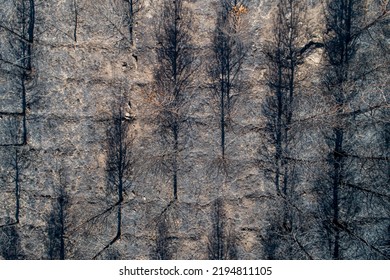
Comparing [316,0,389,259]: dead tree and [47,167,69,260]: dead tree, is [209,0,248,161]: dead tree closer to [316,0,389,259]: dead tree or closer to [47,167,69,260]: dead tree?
[316,0,389,259]: dead tree

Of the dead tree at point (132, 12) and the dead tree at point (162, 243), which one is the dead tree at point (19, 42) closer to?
the dead tree at point (132, 12)

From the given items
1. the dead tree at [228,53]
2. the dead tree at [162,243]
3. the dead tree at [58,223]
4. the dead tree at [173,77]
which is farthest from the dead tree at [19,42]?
the dead tree at [162,243]

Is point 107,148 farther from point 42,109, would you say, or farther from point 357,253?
point 357,253

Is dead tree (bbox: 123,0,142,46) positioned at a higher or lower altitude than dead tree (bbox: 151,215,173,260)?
higher

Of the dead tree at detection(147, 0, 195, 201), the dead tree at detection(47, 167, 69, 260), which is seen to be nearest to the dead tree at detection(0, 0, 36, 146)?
the dead tree at detection(47, 167, 69, 260)

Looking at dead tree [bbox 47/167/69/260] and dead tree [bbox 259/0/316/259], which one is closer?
dead tree [bbox 259/0/316/259]

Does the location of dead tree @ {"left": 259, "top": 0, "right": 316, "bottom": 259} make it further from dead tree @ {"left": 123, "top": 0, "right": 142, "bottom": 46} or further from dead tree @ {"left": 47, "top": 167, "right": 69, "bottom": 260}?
dead tree @ {"left": 47, "top": 167, "right": 69, "bottom": 260}

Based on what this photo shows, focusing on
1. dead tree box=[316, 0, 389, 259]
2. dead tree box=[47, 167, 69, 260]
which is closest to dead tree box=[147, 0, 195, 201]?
dead tree box=[47, 167, 69, 260]

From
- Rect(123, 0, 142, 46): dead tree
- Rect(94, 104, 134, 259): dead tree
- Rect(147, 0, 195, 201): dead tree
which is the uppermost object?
Rect(123, 0, 142, 46): dead tree
